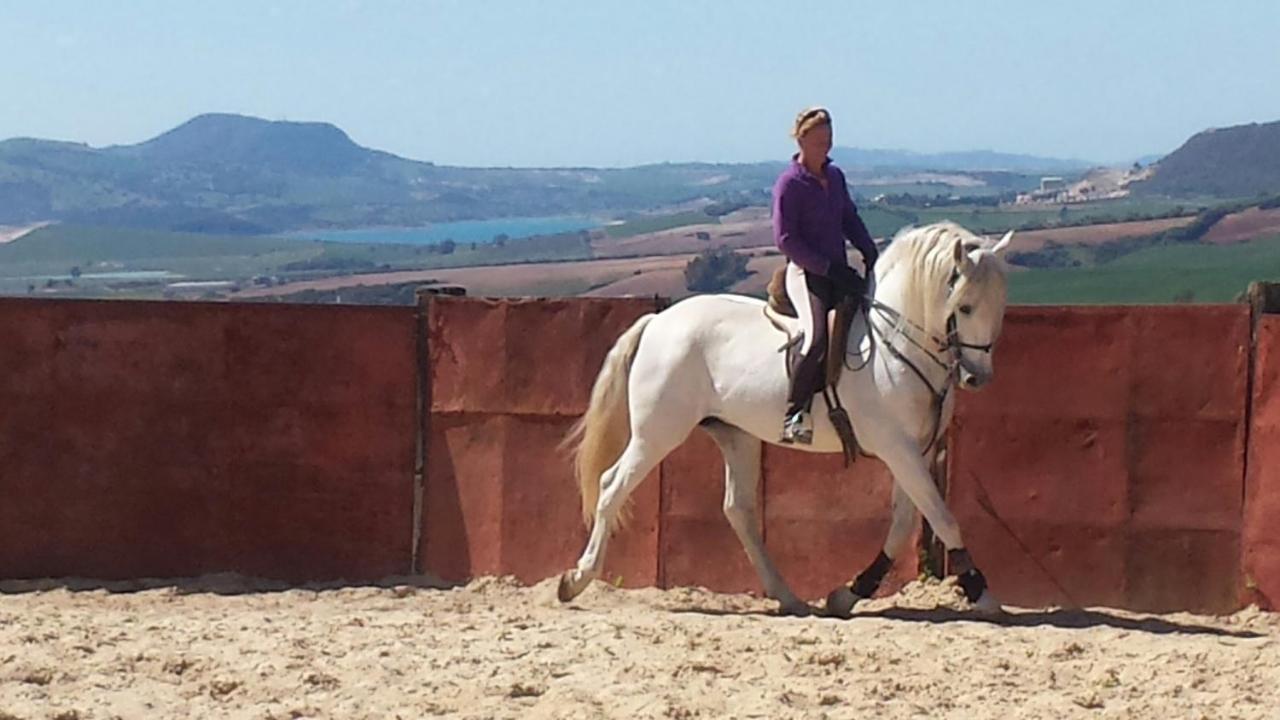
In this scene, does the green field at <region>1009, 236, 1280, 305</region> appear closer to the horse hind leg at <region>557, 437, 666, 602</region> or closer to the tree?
the tree

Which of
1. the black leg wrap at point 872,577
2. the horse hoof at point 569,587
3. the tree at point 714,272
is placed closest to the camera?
the black leg wrap at point 872,577

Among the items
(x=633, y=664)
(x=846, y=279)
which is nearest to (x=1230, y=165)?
(x=846, y=279)

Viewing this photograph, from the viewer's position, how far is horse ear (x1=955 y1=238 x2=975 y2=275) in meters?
6.99

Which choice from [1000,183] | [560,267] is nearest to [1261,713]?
[560,267]

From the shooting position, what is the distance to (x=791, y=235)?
24.1ft

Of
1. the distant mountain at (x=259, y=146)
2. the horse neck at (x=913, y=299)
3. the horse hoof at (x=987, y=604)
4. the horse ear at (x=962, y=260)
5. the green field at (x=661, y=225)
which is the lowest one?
the horse hoof at (x=987, y=604)

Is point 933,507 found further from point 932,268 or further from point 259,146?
point 259,146

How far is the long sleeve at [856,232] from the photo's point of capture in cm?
761

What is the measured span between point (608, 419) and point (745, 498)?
748 mm

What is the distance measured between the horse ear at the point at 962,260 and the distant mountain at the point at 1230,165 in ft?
112

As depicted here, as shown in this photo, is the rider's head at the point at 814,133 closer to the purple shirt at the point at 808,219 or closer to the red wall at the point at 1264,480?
the purple shirt at the point at 808,219

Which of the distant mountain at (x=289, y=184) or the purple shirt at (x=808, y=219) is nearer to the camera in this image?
the purple shirt at (x=808, y=219)

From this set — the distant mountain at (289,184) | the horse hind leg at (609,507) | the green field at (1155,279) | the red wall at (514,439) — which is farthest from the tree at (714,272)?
the distant mountain at (289,184)

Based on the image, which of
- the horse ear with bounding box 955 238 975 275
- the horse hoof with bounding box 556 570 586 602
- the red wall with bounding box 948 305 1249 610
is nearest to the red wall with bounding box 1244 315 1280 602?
the red wall with bounding box 948 305 1249 610
